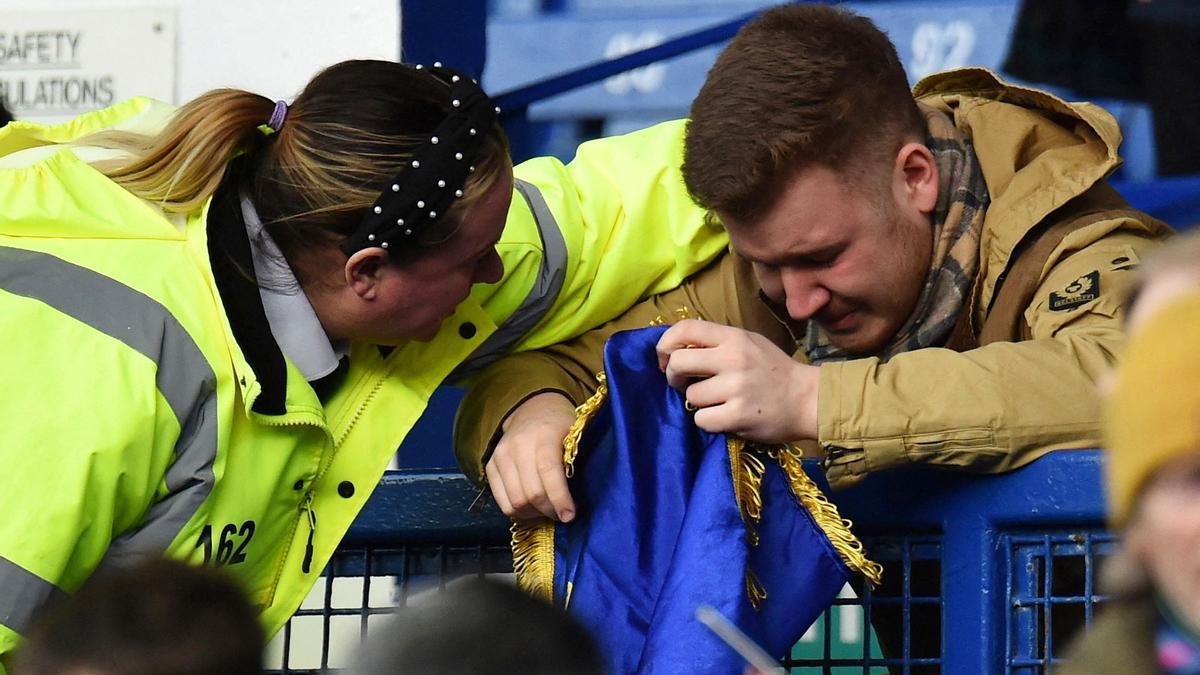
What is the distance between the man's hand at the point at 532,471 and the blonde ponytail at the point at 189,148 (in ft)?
1.68

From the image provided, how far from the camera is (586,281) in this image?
8.63 ft

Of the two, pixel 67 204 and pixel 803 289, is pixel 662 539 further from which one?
pixel 67 204

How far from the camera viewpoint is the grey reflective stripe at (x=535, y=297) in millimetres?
2574

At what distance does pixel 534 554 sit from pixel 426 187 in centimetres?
49

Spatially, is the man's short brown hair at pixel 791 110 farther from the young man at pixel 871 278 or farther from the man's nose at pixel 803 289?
the man's nose at pixel 803 289

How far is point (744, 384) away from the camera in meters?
2.15

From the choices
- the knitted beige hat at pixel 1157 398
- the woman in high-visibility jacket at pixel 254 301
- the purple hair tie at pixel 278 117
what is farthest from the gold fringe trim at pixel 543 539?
the knitted beige hat at pixel 1157 398

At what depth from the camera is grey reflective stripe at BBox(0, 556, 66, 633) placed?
6.51ft

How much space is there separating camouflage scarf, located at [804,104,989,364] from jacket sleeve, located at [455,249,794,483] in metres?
0.13

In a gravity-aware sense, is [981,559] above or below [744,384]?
below

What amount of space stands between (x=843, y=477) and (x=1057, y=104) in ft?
2.47

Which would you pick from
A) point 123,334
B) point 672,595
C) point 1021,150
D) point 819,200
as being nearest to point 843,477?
point 672,595

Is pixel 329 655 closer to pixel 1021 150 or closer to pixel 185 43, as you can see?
pixel 1021 150

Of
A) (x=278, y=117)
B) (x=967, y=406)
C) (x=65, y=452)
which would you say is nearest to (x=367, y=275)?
(x=278, y=117)
